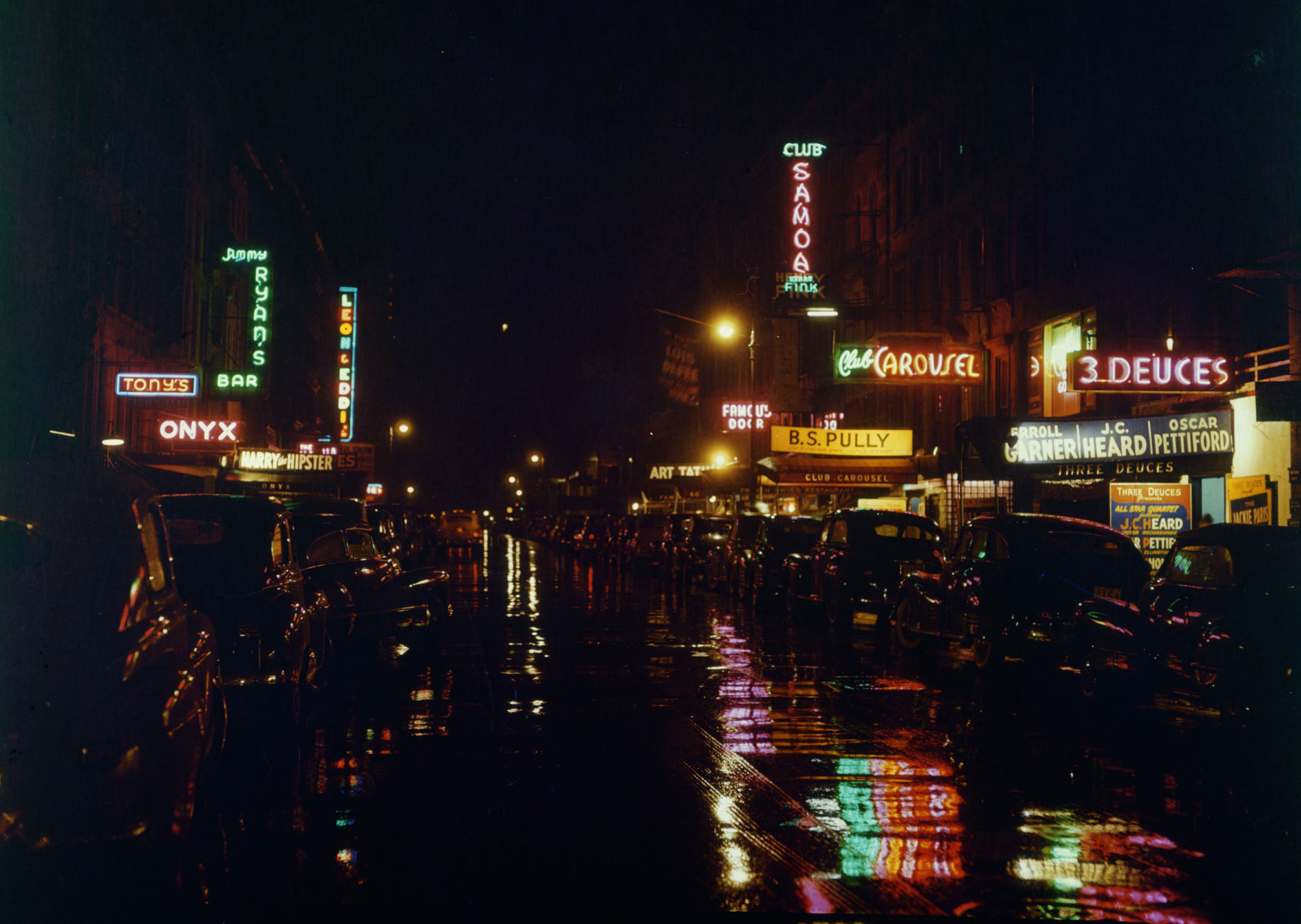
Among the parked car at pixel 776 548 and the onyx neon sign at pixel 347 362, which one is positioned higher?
the onyx neon sign at pixel 347 362

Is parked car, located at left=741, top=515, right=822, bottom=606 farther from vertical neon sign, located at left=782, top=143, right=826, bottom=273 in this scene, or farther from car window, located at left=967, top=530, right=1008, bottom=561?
vertical neon sign, located at left=782, top=143, right=826, bottom=273

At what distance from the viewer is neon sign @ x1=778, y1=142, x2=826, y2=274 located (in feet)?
115

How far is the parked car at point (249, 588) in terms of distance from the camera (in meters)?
8.80

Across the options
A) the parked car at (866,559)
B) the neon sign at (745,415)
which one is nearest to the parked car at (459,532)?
the neon sign at (745,415)

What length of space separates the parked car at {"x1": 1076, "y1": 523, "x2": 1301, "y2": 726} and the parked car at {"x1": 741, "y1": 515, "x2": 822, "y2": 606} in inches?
470

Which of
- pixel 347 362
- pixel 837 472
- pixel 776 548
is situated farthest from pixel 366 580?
pixel 347 362

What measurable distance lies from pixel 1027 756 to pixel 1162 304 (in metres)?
16.1

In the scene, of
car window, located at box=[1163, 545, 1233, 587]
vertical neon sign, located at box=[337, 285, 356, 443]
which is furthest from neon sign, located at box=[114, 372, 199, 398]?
vertical neon sign, located at box=[337, 285, 356, 443]

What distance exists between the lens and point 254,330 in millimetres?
38031

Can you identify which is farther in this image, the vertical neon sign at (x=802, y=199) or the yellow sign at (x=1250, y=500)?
the vertical neon sign at (x=802, y=199)

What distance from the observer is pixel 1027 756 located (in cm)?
893

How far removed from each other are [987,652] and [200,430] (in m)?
26.5

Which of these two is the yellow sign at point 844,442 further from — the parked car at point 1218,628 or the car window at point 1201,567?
the car window at point 1201,567

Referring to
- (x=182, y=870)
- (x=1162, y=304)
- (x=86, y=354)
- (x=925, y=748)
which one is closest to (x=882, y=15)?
(x=1162, y=304)
